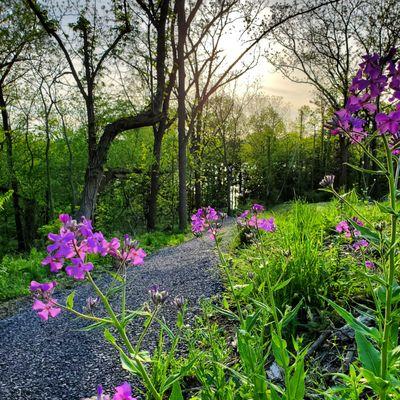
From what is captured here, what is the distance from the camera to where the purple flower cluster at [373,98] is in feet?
3.69

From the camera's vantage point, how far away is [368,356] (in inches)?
50.0

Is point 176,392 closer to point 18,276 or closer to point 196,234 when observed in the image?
point 196,234

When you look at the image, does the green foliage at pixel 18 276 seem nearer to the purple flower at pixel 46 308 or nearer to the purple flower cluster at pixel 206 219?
the purple flower cluster at pixel 206 219

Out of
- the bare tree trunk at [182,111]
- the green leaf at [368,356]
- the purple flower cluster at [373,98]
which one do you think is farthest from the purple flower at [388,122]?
the bare tree trunk at [182,111]

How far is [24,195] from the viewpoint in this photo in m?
19.5

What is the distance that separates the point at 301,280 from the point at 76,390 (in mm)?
1594

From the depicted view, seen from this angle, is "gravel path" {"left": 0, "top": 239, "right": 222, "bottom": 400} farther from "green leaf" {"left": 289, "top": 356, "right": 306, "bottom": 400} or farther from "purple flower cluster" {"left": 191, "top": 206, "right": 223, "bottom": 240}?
"green leaf" {"left": 289, "top": 356, "right": 306, "bottom": 400}

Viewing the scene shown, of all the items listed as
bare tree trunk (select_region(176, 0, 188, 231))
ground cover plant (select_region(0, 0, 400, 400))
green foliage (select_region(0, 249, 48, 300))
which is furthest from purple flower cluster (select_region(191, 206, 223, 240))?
bare tree trunk (select_region(176, 0, 188, 231))

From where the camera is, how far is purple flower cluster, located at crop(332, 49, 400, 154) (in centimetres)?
112

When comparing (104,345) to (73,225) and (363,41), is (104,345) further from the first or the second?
(363,41)

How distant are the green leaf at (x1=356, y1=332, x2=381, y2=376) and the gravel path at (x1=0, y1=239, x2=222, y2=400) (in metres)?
1.31

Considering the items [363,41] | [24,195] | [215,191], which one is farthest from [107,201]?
[363,41]

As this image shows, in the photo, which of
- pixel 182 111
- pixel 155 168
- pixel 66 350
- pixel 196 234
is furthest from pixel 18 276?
pixel 155 168

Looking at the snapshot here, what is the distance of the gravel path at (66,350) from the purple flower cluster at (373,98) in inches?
60.4
